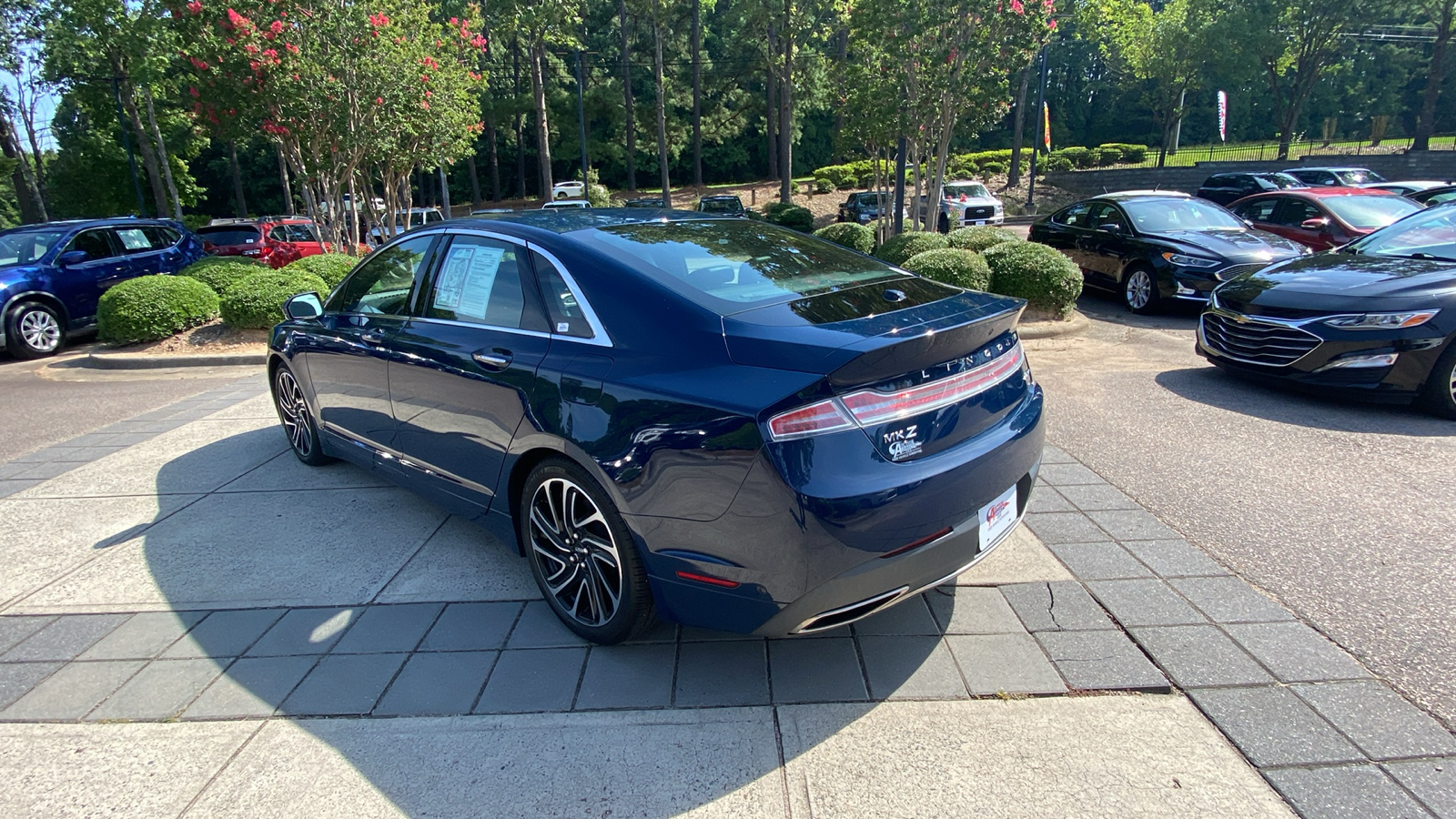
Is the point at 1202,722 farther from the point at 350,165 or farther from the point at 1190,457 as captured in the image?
the point at 350,165

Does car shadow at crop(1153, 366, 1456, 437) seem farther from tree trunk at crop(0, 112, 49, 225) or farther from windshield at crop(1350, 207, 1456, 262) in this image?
tree trunk at crop(0, 112, 49, 225)

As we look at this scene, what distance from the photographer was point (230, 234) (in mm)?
17266

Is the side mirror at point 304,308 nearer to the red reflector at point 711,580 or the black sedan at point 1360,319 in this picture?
the red reflector at point 711,580

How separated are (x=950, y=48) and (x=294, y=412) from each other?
10.3 meters

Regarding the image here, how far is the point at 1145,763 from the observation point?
2.33m

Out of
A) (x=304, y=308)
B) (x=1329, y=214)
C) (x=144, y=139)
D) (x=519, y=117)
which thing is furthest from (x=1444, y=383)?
(x=519, y=117)

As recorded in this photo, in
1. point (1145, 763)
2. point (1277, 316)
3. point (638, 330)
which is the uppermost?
point (638, 330)

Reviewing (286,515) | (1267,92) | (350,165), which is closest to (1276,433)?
(286,515)

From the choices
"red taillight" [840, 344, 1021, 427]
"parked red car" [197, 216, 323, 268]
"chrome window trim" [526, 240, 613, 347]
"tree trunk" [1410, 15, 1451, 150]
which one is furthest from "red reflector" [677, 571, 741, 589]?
"tree trunk" [1410, 15, 1451, 150]

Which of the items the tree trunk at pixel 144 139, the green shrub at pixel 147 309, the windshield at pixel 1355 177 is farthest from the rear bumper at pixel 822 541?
the tree trunk at pixel 144 139

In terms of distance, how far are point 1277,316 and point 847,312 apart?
4800 mm

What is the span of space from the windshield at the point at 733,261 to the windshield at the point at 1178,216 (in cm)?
820

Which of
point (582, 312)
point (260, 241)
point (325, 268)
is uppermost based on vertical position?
point (260, 241)

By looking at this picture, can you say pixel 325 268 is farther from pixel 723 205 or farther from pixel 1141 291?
pixel 723 205
